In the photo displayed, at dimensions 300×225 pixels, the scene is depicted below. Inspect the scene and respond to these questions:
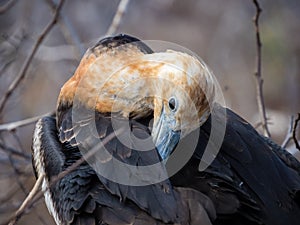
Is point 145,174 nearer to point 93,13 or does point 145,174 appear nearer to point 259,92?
point 259,92

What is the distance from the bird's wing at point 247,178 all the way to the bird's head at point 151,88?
5.6 inches

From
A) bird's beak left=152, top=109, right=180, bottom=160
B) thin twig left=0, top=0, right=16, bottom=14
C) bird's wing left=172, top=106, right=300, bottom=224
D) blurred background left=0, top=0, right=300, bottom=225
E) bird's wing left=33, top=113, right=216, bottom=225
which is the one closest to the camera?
bird's wing left=33, top=113, right=216, bottom=225

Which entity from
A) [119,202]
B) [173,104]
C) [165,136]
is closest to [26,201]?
[119,202]

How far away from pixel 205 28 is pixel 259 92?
6826mm

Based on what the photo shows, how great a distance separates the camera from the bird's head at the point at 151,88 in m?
3.38

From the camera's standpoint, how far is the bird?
2932mm

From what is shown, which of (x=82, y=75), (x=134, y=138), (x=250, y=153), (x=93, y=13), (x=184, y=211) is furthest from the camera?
(x=93, y=13)

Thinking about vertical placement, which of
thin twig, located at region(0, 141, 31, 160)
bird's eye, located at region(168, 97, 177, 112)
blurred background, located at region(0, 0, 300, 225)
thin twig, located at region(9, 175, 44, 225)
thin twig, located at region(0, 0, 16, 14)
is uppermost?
thin twig, located at region(0, 0, 16, 14)

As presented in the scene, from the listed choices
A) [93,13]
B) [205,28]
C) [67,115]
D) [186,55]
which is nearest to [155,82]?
[186,55]

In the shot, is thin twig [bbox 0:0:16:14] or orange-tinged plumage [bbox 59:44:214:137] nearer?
orange-tinged plumage [bbox 59:44:214:137]

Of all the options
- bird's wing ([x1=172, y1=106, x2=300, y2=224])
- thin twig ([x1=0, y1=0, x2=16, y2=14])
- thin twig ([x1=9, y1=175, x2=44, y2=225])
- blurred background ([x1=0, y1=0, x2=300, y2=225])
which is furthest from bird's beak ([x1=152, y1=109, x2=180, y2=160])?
blurred background ([x1=0, y1=0, x2=300, y2=225])

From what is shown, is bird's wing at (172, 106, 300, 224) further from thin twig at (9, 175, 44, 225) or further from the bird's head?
thin twig at (9, 175, 44, 225)

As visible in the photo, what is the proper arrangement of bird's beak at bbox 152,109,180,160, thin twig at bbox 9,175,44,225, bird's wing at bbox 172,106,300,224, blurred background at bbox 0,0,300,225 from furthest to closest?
blurred background at bbox 0,0,300,225
bird's beak at bbox 152,109,180,160
bird's wing at bbox 172,106,300,224
thin twig at bbox 9,175,44,225

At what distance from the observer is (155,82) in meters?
3.62
